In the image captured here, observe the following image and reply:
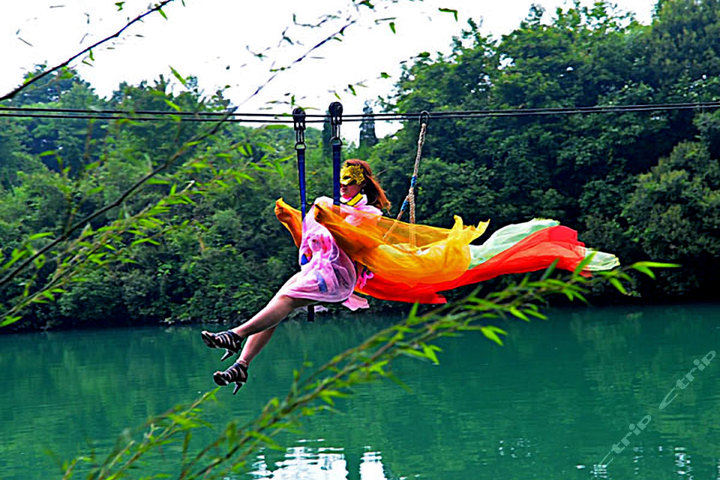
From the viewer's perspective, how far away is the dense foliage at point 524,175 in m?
19.2

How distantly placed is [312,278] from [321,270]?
71mm

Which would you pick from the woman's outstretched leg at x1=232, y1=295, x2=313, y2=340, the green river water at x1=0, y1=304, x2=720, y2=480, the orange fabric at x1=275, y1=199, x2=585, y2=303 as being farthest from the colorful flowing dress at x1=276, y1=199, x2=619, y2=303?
the green river water at x1=0, y1=304, x2=720, y2=480

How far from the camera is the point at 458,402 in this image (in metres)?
13.0

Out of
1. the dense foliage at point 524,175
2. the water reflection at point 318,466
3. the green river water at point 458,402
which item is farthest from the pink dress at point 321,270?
the dense foliage at point 524,175

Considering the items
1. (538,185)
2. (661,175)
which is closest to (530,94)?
(538,185)

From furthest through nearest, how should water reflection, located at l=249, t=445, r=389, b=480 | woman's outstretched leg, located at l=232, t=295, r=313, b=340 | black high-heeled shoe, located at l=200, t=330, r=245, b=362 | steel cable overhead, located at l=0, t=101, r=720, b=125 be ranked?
water reflection, located at l=249, t=445, r=389, b=480 → woman's outstretched leg, located at l=232, t=295, r=313, b=340 → black high-heeled shoe, located at l=200, t=330, r=245, b=362 → steel cable overhead, located at l=0, t=101, r=720, b=125

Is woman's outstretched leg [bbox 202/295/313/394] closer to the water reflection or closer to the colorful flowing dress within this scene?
the colorful flowing dress

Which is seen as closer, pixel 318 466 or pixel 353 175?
pixel 353 175

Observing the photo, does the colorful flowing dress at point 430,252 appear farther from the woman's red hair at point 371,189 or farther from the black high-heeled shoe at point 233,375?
the black high-heeled shoe at point 233,375

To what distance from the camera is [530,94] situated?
67.9ft

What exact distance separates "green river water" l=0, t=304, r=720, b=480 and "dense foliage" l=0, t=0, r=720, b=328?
1890 millimetres

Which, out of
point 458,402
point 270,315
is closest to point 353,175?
point 270,315

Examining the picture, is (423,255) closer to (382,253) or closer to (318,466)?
(382,253)

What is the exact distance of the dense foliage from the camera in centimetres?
1920
